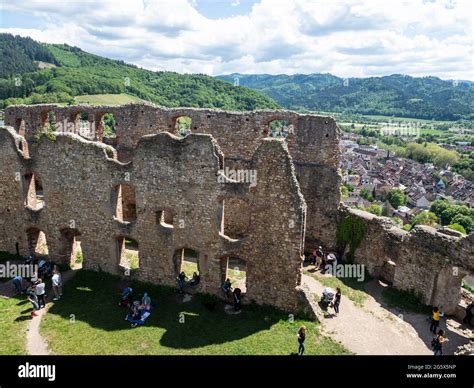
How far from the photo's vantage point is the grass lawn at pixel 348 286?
21.2 m

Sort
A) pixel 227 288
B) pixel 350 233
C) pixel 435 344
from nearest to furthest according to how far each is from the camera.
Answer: pixel 435 344, pixel 227 288, pixel 350 233

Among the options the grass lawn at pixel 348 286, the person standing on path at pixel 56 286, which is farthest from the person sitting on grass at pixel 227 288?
the person standing on path at pixel 56 286

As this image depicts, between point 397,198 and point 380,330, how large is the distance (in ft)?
291

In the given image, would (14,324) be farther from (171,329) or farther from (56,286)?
(171,329)

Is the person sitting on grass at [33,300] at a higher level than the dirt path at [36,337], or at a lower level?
higher

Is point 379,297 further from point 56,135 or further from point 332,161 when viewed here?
point 56,135

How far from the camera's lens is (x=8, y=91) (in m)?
109

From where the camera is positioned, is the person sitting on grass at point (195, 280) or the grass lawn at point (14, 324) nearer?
the grass lawn at point (14, 324)

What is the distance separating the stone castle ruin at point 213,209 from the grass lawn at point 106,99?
76110 mm

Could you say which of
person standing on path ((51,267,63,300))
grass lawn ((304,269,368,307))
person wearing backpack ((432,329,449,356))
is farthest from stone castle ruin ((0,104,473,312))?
person wearing backpack ((432,329,449,356))

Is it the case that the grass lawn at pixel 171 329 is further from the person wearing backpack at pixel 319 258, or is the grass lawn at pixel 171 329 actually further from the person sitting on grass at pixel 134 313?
the person wearing backpack at pixel 319 258

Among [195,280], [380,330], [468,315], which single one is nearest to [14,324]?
[195,280]

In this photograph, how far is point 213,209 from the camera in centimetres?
1945
